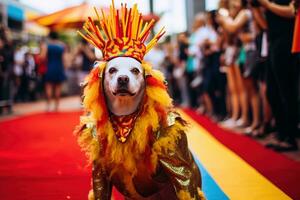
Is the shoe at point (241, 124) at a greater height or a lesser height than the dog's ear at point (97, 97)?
lesser

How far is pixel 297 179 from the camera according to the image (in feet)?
11.5

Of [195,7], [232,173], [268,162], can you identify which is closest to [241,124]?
[268,162]

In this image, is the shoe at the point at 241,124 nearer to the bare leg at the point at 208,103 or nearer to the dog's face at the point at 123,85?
the bare leg at the point at 208,103

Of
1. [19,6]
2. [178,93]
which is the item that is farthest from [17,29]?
[178,93]

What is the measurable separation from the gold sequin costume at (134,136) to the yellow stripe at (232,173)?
34 cm

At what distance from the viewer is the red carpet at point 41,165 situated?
10.6ft

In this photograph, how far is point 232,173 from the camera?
12.6 feet

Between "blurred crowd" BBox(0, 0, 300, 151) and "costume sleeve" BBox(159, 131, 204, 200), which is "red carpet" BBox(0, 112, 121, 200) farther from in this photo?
"blurred crowd" BBox(0, 0, 300, 151)

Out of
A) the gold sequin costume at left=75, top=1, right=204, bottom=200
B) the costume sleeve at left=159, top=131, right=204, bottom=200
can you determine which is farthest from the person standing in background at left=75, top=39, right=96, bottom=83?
the costume sleeve at left=159, top=131, right=204, bottom=200

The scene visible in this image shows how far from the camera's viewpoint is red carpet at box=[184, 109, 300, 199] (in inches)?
133

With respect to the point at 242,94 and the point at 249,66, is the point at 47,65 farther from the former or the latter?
the point at 249,66

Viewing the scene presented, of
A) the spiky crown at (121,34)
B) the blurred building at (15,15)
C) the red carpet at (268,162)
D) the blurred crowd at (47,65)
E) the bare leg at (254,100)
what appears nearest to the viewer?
the spiky crown at (121,34)

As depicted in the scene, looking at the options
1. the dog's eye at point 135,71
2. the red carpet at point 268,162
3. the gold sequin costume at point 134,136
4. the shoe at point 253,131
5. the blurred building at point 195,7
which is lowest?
the shoe at point 253,131

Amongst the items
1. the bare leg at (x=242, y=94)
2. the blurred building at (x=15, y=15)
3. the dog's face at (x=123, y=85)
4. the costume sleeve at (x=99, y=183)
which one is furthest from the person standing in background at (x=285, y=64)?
the blurred building at (x=15, y=15)
